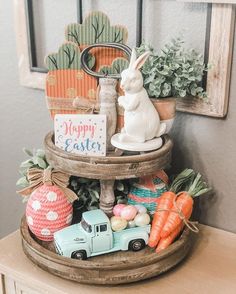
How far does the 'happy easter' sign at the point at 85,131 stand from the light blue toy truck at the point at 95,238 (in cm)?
12

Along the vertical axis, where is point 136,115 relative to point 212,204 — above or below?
above

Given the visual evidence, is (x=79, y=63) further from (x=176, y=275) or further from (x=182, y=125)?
(x=176, y=275)

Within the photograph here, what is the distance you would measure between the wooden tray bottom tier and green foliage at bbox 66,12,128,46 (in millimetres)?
408

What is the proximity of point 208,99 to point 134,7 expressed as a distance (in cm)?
25

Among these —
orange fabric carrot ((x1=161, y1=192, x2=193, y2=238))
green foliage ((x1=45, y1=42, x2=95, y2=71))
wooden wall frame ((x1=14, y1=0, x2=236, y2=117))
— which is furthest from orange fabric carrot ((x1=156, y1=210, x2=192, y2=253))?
green foliage ((x1=45, y1=42, x2=95, y2=71))

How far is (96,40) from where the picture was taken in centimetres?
93

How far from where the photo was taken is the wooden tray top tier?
0.83 m

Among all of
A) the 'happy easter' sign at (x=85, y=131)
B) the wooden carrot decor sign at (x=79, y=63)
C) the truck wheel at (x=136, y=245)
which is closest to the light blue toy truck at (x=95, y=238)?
the truck wheel at (x=136, y=245)

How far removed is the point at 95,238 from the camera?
84 centimetres

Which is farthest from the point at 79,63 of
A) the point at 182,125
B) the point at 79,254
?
the point at 79,254

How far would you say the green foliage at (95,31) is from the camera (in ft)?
2.99

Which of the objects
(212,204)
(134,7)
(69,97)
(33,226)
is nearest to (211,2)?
(134,7)

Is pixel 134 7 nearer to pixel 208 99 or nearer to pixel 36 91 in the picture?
pixel 208 99

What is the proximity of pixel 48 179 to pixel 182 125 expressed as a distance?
314 mm
